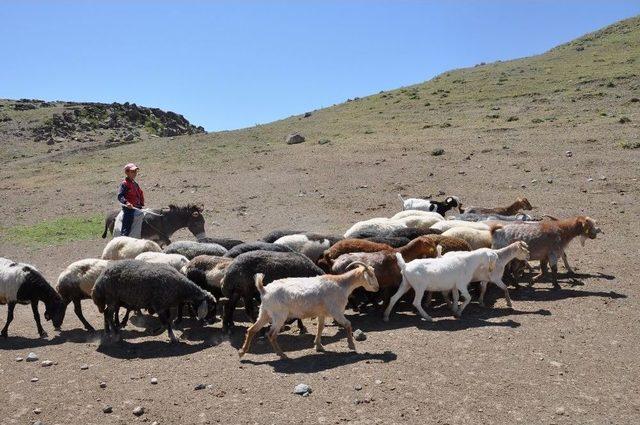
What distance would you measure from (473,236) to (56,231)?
12.8 meters

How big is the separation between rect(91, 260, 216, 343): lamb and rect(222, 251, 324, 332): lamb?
44 cm

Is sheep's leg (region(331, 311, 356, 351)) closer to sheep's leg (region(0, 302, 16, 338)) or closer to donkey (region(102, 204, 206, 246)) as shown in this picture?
sheep's leg (region(0, 302, 16, 338))

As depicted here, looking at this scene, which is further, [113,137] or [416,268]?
[113,137]

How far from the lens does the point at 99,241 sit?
17188 millimetres

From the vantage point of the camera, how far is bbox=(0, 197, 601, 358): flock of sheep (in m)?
8.04

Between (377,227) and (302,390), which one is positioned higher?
(377,227)

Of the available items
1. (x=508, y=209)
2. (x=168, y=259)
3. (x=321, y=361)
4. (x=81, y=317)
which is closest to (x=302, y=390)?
(x=321, y=361)

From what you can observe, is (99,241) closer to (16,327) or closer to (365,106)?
(16,327)

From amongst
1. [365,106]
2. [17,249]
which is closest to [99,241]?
[17,249]

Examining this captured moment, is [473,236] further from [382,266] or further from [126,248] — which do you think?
[126,248]

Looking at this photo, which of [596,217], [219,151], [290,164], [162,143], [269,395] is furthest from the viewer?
[162,143]

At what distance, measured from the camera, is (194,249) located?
11.3 m

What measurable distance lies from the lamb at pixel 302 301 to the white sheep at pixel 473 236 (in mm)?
3931

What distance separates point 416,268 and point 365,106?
33.5 meters
